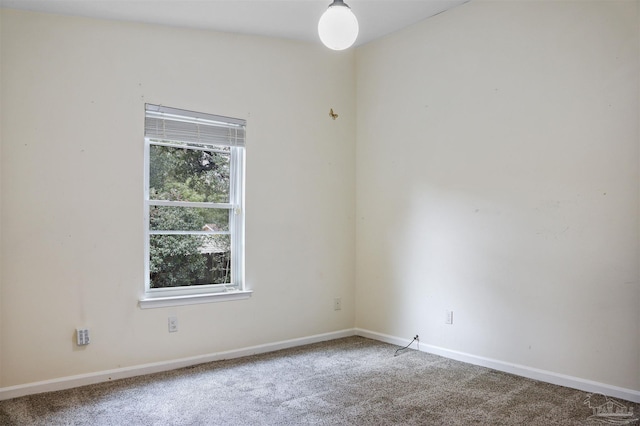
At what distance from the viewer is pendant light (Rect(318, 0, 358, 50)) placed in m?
2.42

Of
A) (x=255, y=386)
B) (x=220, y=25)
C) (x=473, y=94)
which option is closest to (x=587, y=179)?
A: (x=473, y=94)

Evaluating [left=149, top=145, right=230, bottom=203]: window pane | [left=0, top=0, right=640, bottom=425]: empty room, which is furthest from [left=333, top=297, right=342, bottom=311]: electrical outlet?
[left=149, top=145, right=230, bottom=203]: window pane

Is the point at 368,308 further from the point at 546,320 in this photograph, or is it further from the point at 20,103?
the point at 20,103

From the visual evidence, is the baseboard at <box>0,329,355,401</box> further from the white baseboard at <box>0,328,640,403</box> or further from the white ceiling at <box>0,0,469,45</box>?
the white ceiling at <box>0,0,469,45</box>

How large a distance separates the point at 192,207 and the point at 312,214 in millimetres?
1098

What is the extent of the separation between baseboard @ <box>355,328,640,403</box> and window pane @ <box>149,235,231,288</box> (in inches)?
64.2

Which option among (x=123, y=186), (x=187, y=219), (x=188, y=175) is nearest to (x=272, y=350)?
(x=187, y=219)

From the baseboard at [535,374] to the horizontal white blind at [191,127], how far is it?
2225 mm

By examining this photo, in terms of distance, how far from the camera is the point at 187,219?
3719 mm

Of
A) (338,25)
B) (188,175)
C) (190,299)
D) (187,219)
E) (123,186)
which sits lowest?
(190,299)

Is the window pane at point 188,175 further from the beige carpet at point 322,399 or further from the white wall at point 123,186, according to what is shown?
the beige carpet at point 322,399

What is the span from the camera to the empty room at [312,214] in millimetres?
2908

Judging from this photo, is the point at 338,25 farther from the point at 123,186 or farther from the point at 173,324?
the point at 173,324

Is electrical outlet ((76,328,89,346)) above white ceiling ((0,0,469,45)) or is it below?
below
